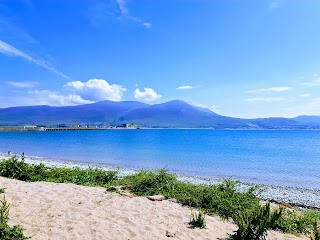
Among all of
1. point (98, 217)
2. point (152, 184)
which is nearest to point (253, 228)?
point (98, 217)

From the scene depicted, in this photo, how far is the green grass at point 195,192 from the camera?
30.9 ft

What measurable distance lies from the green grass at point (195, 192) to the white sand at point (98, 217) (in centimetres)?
64

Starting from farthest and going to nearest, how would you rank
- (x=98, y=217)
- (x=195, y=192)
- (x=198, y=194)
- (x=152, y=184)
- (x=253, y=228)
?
1. (x=152, y=184)
2. (x=195, y=192)
3. (x=198, y=194)
4. (x=98, y=217)
5. (x=253, y=228)

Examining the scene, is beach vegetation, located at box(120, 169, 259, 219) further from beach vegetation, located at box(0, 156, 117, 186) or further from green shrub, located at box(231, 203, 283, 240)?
green shrub, located at box(231, 203, 283, 240)

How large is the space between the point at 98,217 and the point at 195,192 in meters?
4.63

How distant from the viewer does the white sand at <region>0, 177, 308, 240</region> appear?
736 cm

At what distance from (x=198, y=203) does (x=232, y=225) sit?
1.84m

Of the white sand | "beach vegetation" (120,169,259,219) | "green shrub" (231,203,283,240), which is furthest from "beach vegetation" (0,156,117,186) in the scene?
"green shrub" (231,203,283,240)

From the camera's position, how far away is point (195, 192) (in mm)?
11648

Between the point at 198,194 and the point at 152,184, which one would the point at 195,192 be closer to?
the point at 198,194

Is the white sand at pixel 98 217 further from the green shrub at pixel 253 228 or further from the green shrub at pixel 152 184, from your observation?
the green shrub at pixel 152 184

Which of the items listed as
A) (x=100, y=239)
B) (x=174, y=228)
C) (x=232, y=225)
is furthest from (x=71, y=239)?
(x=232, y=225)

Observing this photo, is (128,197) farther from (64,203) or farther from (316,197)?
(316,197)

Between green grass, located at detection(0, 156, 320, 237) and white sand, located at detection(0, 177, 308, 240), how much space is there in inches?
25.1
